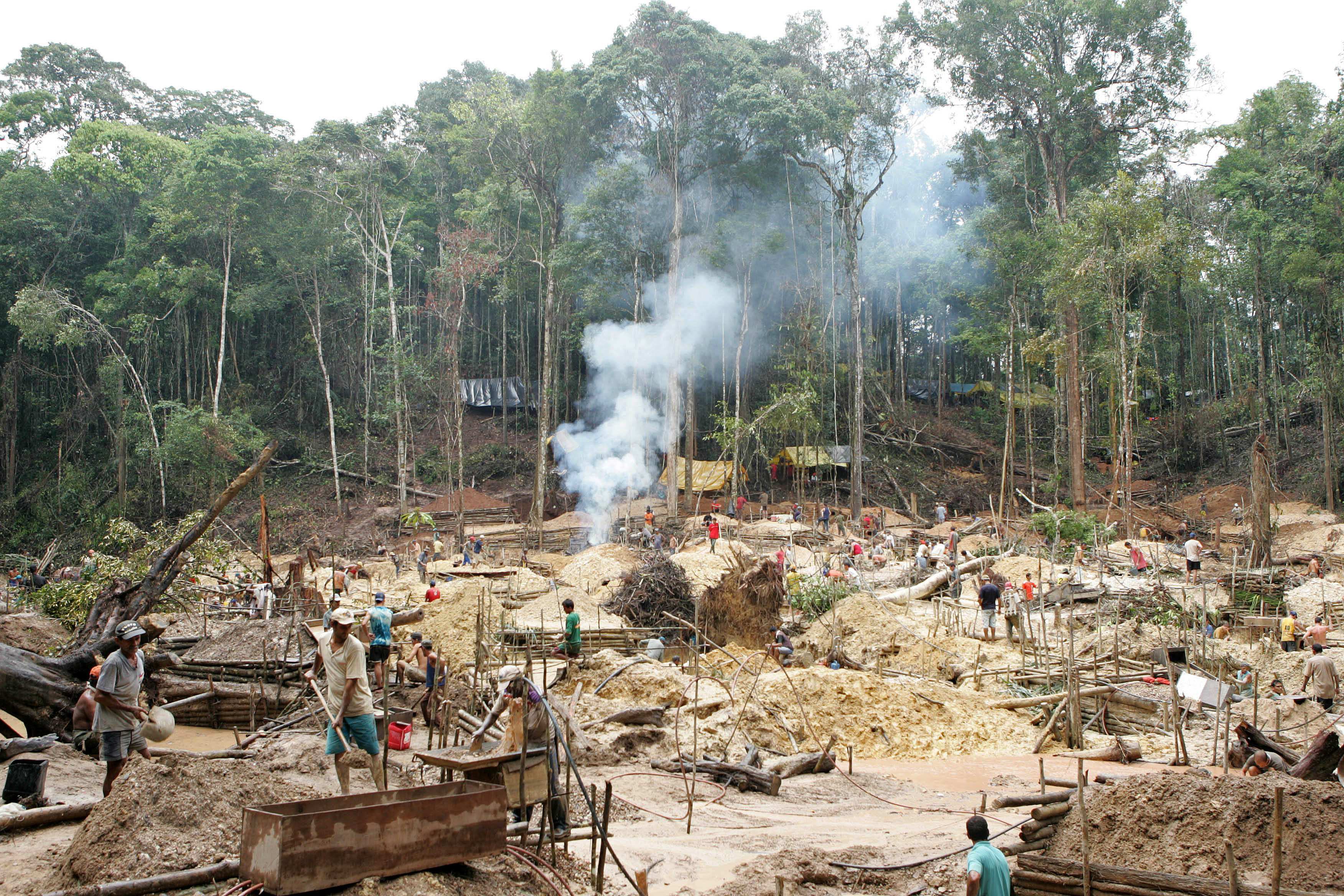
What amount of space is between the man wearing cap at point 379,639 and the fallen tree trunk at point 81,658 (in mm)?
1726

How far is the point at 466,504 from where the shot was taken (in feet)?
104

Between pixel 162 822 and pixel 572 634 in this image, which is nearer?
pixel 162 822

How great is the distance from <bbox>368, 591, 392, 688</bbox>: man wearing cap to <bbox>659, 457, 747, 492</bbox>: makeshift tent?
73.2 ft

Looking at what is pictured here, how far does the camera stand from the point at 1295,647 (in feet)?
43.9

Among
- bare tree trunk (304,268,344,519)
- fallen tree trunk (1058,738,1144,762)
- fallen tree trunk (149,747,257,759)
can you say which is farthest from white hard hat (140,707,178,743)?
bare tree trunk (304,268,344,519)

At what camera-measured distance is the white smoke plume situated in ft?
106

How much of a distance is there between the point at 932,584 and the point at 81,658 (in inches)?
610

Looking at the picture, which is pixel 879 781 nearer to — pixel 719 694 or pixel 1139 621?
pixel 719 694

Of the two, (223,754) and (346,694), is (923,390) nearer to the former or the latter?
(223,754)

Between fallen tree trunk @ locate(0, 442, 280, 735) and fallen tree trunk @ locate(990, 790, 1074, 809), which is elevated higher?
fallen tree trunk @ locate(0, 442, 280, 735)

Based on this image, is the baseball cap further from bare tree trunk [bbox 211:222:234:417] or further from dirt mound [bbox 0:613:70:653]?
bare tree trunk [bbox 211:222:234:417]

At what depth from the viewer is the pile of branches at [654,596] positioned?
15.0m

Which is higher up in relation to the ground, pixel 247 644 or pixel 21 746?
pixel 247 644

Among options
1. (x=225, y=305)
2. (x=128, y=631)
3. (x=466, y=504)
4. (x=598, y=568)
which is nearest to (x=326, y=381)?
(x=225, y=305)
